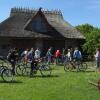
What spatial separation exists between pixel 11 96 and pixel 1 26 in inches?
1488

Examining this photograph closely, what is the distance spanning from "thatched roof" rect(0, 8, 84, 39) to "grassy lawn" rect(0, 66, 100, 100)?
97.8 feet

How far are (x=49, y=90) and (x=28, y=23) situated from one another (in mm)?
36419

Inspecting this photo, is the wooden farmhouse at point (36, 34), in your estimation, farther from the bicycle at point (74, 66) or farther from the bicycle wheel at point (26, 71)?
the bicycle wheel at point (26, 71)

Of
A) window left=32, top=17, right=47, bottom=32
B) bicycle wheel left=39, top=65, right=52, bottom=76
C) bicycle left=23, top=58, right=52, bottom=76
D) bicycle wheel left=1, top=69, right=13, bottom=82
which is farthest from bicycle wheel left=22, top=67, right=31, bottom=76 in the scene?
window left=32, top=17, right=47, bottom=32

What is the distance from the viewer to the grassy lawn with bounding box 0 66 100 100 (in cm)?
1875

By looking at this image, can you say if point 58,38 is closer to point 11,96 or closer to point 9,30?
point 9,30

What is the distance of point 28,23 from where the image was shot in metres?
56.9

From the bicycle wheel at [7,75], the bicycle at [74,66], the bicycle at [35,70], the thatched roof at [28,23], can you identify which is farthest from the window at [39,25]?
the bicycle wheel at [7,75]

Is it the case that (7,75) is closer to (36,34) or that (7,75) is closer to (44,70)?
(44,70)

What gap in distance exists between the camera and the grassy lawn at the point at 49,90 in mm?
18752

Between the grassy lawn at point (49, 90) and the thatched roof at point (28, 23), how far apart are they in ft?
97.8

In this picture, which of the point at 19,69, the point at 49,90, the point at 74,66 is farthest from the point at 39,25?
the point at 49,90

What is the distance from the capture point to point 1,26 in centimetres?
5609

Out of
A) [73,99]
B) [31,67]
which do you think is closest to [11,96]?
[73,99]
